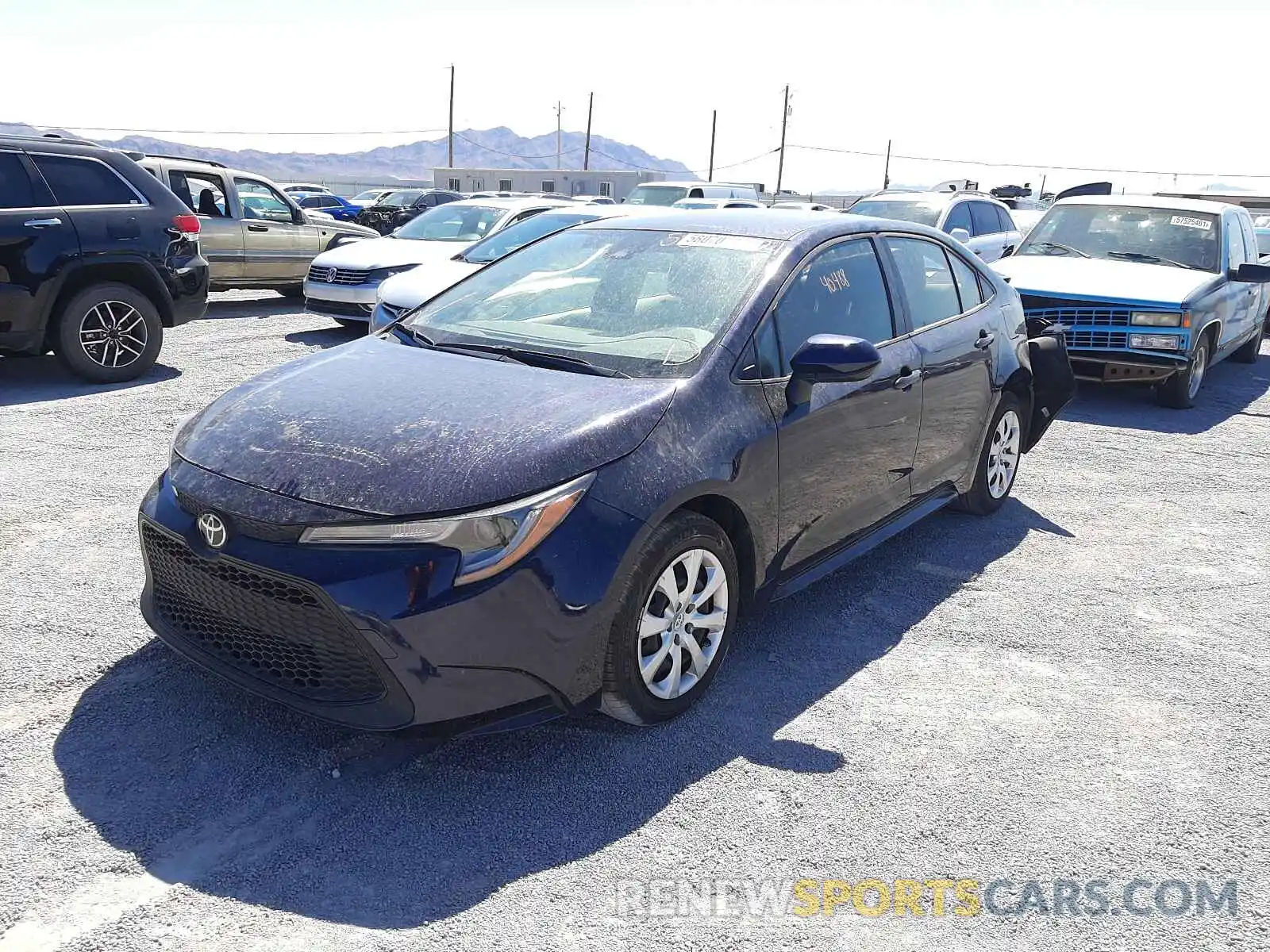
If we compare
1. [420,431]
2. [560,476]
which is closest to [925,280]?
[560,476]

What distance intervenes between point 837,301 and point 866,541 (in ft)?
3.41

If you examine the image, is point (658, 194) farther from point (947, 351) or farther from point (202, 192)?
point (947, 351)

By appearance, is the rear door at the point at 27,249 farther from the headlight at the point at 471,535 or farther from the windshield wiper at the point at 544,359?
the headlight at the point at 471,535

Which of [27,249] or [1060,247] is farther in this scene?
[1060,247]

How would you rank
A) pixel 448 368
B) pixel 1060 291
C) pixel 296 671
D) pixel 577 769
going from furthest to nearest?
1. pixel 1060 291
2. pixel 448 368
3. pixel 577 769
4. pixel 296 671

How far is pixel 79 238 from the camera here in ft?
26.4

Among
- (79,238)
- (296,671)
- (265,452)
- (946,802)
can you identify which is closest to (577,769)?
(296,671)

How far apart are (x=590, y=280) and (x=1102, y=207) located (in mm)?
8086

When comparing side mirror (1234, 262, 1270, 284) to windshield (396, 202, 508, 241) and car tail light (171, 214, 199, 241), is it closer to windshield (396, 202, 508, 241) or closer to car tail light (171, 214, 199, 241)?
windshield (396, 202, 508, 241)

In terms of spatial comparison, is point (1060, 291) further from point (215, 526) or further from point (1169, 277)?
point (215, 526)

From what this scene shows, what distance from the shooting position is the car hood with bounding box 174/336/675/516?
301cm

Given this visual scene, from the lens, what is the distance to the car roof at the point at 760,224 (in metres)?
4.39

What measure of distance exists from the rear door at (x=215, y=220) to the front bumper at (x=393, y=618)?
10169 millimetres

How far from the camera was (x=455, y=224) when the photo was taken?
1252 centimetres
